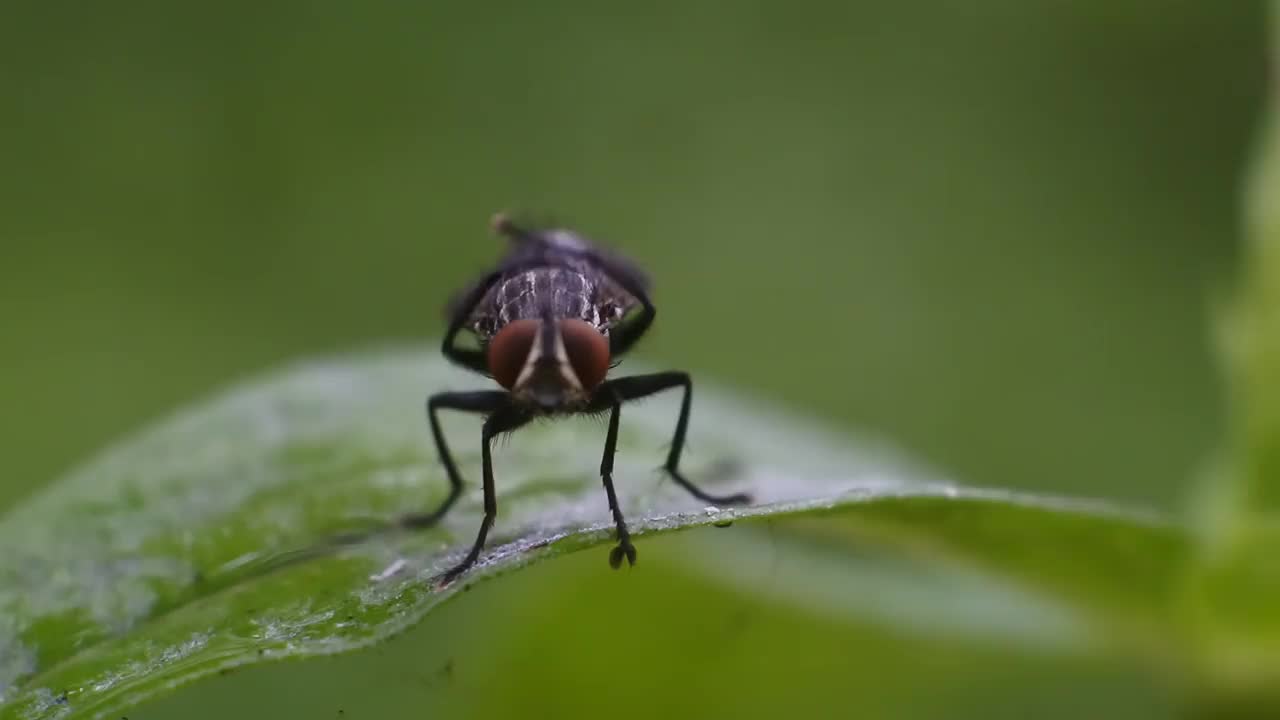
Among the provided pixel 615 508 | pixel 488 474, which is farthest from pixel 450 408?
pixel 615 508

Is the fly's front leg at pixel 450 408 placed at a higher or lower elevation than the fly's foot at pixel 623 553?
higher

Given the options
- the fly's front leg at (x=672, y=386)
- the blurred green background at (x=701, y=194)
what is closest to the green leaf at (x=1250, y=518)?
the fly's front leg at (x=672, y=386)

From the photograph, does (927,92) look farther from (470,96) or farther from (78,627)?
(78,627)

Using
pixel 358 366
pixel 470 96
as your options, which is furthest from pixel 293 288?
pixel 358 366

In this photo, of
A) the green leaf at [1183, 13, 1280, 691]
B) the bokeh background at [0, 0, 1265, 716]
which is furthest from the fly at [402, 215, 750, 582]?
the bokeh background at [0, 0, 1265, 716]

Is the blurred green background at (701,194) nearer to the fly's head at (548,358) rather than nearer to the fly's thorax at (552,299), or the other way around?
the fly's thorax at (552,299)

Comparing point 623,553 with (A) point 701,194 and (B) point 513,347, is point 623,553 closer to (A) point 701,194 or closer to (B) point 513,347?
(B) point 513,347

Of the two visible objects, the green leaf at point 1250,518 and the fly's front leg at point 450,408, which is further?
the fly's front leg at point 450,408

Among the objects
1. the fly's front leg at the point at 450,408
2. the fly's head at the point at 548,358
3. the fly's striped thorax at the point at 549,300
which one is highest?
the fly's striped thorax at the point at 549,300
